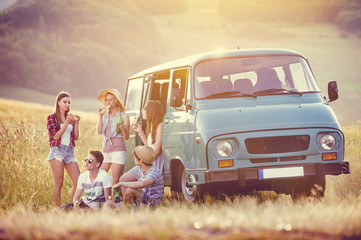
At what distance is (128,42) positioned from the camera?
104625 mm

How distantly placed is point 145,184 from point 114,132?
5.79ft

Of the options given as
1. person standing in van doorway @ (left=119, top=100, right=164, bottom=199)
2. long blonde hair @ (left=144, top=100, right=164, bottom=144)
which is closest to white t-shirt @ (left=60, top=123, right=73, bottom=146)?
person standing in van doorway @ (left=119, top=100, right=164, bottom=199)

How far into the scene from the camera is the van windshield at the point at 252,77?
8570 mm

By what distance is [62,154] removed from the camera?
9.40 m

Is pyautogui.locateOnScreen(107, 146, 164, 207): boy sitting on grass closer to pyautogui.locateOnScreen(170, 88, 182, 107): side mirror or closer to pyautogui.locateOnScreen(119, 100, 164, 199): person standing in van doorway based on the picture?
pyautogui.locateOnScreen(119, 100, 164, 199): person standing in van doorway

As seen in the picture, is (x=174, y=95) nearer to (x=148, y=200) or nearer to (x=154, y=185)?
(x=154, y=185)

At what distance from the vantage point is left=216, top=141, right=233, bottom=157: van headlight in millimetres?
7625

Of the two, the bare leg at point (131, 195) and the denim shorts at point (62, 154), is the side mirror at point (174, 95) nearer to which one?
the bare leg at point (131, 195)

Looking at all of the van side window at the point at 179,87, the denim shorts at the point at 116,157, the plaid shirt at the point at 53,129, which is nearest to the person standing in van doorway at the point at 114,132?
the denim shorts at the point at 116,157

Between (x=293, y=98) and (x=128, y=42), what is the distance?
9780 cm

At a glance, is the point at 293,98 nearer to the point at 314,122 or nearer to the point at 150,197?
the point at 314,122

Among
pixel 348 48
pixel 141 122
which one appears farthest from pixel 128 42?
pixel 141 122

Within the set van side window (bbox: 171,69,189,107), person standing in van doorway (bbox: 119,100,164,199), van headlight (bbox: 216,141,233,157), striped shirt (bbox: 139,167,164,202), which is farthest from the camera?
person standing in van doorway (bbox: 119,100,164,199)

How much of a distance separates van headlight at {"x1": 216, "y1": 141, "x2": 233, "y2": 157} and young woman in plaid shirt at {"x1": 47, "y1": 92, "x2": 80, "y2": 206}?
110 inches
